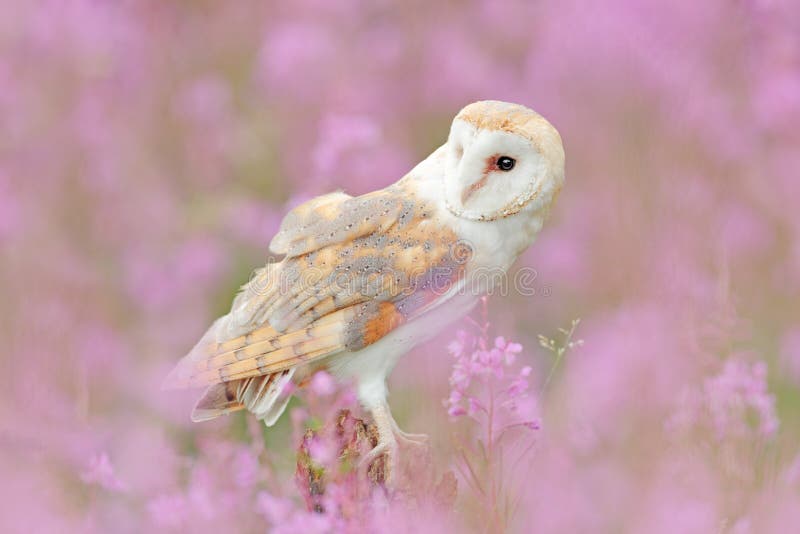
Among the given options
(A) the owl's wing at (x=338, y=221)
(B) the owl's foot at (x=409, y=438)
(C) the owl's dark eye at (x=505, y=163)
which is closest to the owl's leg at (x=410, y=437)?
(B) the owl's foot at (x=409, y=438)

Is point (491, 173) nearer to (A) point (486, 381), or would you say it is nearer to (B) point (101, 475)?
(A) point (486, 381)

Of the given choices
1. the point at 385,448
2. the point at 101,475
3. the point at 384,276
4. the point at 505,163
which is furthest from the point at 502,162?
the point at 101,475

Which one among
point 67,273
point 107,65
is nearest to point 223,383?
point 67,273

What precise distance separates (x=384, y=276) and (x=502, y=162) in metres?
0.19

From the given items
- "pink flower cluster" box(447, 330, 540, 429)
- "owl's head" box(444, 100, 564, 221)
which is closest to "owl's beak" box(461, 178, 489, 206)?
"owl's head" box(444, 100, 564, 221)

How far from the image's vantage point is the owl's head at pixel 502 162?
1.20m

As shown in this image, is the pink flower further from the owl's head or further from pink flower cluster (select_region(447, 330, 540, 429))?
the owl's head

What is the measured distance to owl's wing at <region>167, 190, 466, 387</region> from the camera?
1.28 metres

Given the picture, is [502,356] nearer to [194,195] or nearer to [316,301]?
[316,301]

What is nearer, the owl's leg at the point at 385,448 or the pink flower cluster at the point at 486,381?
the pink flower cluster at the point at 486,381

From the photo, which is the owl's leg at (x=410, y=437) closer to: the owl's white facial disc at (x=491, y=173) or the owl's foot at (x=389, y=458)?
the owl's foot at (x=389, y=458)

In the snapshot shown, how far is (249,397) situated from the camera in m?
1.34

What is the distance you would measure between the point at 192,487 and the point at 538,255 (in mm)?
1382

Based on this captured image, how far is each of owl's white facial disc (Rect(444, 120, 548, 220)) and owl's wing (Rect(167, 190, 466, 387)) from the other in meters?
0.05
